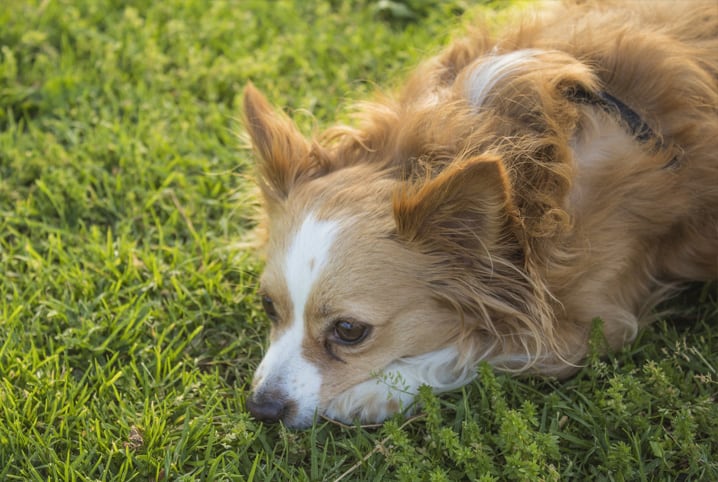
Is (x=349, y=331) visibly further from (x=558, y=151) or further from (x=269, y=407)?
(x=558, y=151)

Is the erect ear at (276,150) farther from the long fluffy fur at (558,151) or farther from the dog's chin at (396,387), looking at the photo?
the dog's chin at (396,387)

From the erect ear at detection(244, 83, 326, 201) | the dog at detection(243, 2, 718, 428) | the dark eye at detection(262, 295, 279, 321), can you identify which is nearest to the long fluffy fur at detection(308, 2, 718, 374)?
the dog at detection(243, 2, 718, 428)

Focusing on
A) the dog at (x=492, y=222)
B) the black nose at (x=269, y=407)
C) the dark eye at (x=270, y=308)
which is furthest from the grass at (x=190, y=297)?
the dark eye at (x=270, y=308)

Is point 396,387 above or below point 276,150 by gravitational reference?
below

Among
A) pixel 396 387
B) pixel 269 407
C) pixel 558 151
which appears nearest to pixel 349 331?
pixel 396 387

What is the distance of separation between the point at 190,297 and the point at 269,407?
2.98ft

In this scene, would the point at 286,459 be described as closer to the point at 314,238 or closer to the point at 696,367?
the point at 314,238

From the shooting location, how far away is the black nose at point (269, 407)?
10.7ft

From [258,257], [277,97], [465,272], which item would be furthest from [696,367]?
[277,97]

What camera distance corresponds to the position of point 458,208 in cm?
303

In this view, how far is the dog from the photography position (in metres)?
3.11

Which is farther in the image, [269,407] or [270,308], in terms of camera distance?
[270,308]

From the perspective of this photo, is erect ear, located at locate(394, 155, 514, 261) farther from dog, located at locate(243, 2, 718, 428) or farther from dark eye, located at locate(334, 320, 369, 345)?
dark eye, located at locate(334, 320, 369, 345)

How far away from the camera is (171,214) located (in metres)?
4.41
